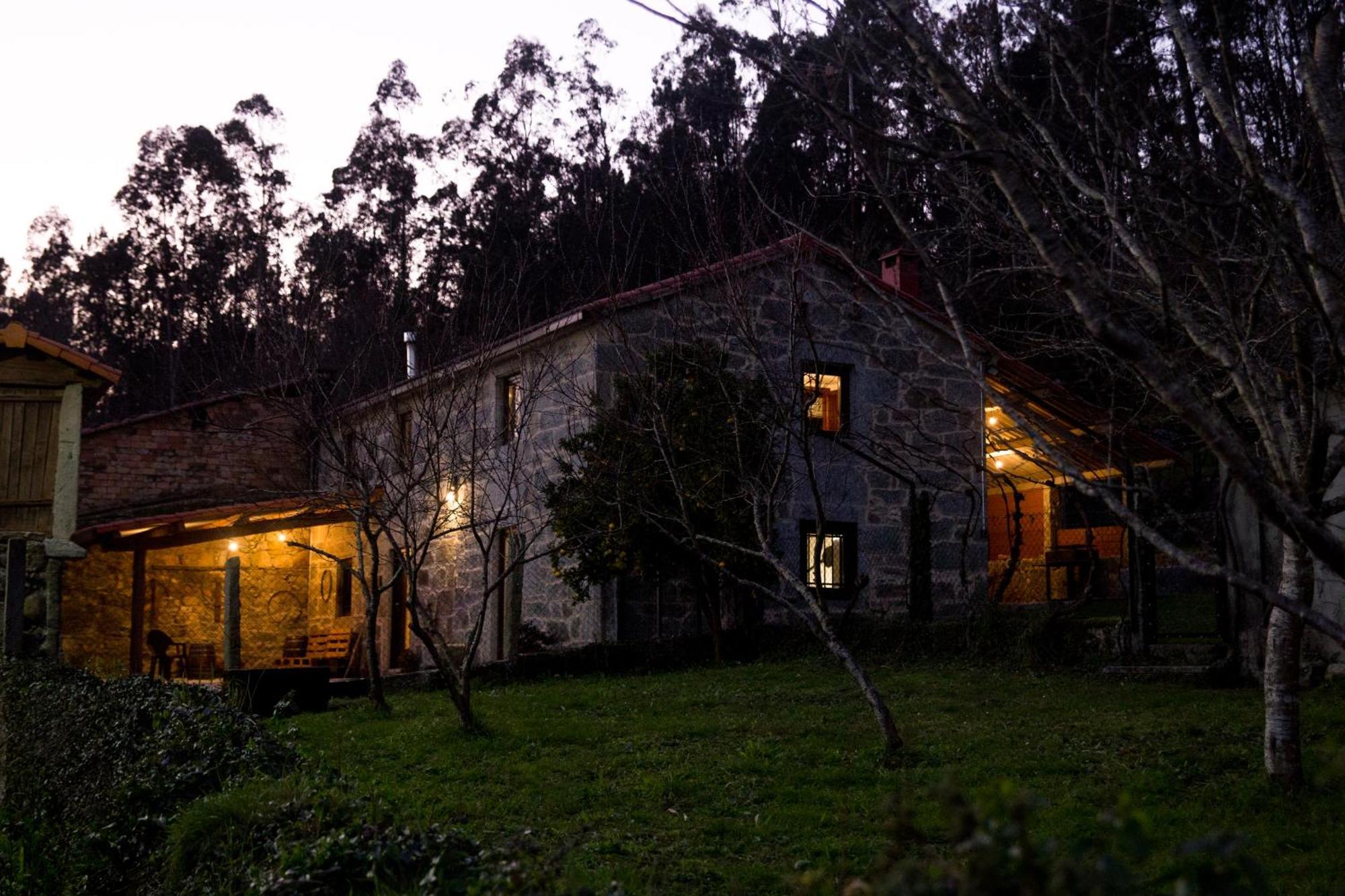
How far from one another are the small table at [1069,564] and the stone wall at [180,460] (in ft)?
40.7

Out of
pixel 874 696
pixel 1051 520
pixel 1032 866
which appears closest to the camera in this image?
pixel 1032 866

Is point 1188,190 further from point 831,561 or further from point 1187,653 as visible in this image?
point 831,561

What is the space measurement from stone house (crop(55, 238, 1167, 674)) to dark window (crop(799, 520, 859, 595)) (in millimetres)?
34

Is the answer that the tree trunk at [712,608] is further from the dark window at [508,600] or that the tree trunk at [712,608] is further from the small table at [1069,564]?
the small table at [1069,564]

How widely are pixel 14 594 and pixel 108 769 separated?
9341 mm

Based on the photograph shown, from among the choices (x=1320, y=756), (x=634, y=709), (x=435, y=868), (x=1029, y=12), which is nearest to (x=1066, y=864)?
(x=435, y=868)

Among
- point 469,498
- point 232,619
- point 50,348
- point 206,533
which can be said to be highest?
point 50,348

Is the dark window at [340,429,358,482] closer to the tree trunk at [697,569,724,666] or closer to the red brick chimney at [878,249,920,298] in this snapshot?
the tree trunk at [697,569,724,666]

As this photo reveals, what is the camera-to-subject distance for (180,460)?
72.8 ft

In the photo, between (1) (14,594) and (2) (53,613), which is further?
(2) (53,613)

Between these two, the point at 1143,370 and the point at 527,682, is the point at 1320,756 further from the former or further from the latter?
the point at 527,682

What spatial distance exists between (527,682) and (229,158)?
29.2 metres

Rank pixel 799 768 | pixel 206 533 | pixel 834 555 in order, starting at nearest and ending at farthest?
pixel 799 768 < pixel 834 555 < pixel 206 533

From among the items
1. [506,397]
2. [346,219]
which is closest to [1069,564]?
[506,397]
